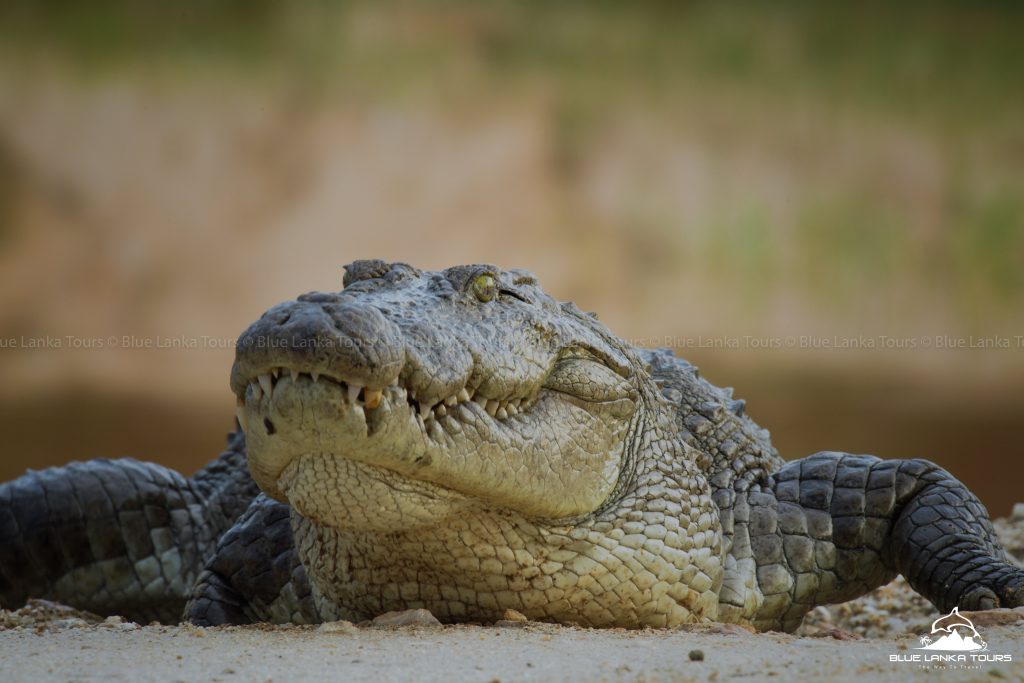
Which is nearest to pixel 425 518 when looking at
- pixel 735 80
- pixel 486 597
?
pixel 486 597

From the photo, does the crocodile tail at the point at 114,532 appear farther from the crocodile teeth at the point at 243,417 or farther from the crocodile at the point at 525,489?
the crocodile teeth at the point at 243,417

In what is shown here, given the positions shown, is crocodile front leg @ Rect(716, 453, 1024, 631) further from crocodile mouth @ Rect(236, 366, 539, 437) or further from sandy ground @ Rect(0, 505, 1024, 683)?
crocodile mouth @ Rect(236, 366, 539, 437)

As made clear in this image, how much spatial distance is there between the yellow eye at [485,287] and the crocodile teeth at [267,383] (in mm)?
601

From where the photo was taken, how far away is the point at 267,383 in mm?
1939

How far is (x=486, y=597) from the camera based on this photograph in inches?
96.6

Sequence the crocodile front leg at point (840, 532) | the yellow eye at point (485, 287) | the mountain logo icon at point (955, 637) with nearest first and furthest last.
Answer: the mountain logo icon at point (955, 637), the yellow eye at point (485, 287), the crocodile front leg at point (840, 532)

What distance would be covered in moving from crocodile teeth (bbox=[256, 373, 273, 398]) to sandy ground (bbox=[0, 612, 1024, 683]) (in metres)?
0.50

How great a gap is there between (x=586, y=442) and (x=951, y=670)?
3.17 ft

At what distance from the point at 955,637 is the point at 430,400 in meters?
1.16

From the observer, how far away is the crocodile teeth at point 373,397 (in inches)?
75.6

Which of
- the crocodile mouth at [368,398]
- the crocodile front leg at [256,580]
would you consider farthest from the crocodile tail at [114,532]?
the crocodile mouth at [368,398]

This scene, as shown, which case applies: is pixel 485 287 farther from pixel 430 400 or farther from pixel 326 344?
pixel 326 344

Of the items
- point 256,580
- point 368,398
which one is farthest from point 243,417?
point 256,580

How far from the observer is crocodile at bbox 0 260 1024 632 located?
197cm
